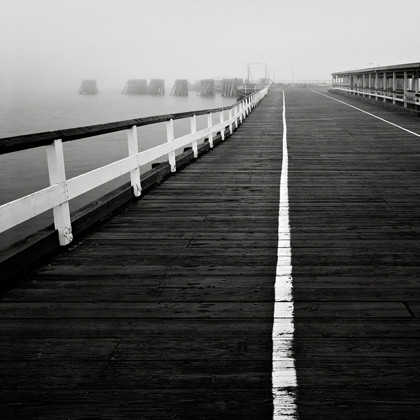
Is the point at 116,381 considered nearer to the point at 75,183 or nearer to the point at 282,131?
the point at 75,183

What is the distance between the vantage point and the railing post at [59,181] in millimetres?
6066

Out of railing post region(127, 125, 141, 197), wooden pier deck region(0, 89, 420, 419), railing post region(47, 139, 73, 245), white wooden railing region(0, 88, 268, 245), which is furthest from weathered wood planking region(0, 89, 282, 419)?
railing post region(127, 125, 141, 197)

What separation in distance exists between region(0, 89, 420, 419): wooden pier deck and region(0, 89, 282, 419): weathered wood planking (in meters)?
0.01

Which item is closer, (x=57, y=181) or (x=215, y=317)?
(x=215, y=317)

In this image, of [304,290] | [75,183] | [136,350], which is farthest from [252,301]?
[75,183]

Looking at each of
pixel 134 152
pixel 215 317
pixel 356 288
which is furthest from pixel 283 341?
pixel 134 152

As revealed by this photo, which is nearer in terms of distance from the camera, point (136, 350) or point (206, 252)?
point (136, 350)

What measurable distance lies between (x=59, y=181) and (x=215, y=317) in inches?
105

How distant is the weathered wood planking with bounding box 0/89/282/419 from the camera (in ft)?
10.8

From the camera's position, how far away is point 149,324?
172 inches

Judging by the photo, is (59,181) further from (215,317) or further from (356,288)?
(356,288)

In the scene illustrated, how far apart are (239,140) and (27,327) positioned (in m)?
17.4

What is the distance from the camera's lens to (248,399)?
127 inches

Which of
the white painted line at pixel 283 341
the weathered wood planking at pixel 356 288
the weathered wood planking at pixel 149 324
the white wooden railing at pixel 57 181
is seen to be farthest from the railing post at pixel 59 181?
the weathered wood planking at pixel 356 288
